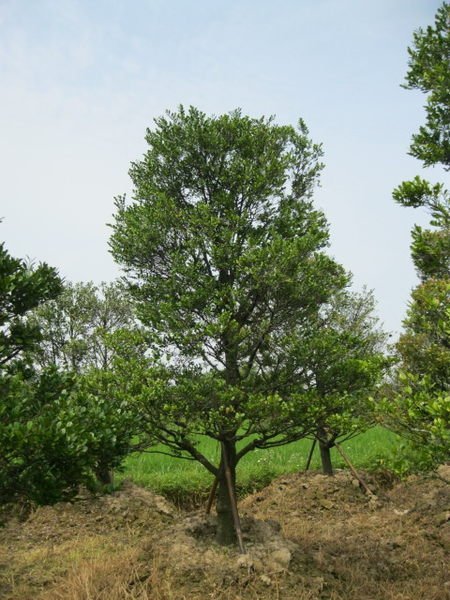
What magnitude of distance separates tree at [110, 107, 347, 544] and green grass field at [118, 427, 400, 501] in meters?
6.16

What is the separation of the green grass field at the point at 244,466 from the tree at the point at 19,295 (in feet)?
27.0

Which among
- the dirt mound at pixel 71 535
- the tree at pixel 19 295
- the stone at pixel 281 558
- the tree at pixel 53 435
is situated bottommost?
the stone at pixel 281 558

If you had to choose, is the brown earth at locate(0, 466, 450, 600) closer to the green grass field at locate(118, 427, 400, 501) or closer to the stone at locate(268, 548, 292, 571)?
the stone at locate(268, 548, 292, 571)

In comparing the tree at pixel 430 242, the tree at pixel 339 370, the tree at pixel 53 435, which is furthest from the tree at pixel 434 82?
the tree at pixel 53 435

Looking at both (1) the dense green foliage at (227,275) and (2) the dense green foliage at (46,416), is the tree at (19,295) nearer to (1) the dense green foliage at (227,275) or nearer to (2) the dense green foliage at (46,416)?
(2) the dense green foliage at (46,416)

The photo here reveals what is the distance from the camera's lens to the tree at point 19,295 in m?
8.30

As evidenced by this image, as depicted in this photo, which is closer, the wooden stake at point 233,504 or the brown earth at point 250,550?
the brown earth at point 250,550

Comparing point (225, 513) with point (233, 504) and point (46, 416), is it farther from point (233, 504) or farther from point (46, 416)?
point (46, 416)

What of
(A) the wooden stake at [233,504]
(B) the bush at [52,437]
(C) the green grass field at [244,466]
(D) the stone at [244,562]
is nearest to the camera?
(B) the bush at [52,437]

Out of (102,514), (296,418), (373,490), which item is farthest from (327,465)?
(296,418)

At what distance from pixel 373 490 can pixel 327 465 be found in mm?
1672

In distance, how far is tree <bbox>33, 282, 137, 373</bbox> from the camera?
18.9m

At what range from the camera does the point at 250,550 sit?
1101cm

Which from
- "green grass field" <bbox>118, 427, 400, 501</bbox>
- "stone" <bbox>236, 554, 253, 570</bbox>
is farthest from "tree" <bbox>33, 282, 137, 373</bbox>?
"stone" <bbox>236, 554, 253, 570</bbox>
